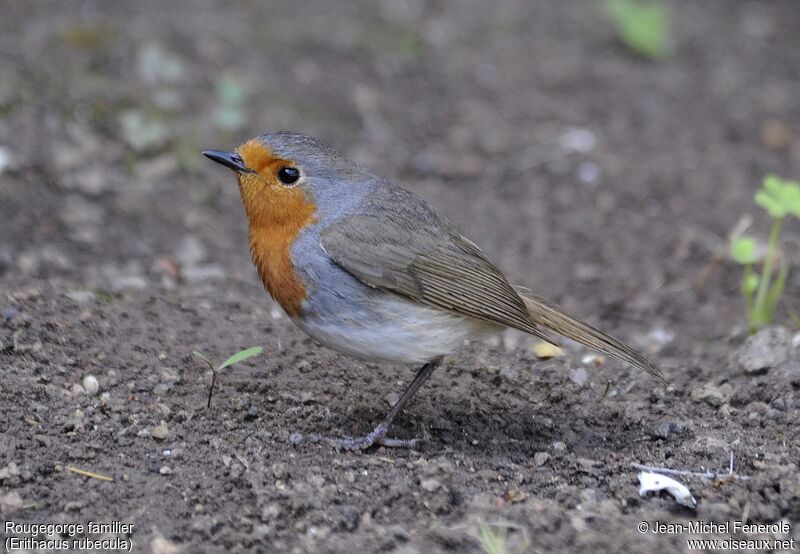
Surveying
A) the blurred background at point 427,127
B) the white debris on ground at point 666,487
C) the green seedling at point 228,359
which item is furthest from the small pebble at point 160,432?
the white debris on ground at point 666,487

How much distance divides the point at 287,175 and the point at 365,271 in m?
0.51

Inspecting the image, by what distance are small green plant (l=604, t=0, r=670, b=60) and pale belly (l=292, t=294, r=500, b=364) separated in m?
5.16

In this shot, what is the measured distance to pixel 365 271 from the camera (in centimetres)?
387

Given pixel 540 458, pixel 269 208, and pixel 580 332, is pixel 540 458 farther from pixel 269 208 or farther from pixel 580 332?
pixel 269 208

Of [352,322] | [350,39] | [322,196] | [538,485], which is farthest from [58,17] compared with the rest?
[538,485]

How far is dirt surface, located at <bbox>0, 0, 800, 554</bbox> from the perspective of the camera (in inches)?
131

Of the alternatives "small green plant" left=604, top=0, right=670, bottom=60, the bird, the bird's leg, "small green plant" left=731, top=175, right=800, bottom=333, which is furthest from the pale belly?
"small green plant" left=604, top=0, right=670, bottom=60

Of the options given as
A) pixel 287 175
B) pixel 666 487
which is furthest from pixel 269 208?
pixel 666 487

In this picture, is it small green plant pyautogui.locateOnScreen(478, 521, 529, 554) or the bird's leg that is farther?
the bird's leg

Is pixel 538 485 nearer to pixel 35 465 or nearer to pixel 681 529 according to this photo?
pixel 681 529

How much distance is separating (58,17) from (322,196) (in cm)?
402

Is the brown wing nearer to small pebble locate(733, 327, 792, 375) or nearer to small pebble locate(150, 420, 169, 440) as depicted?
small pebble locate(150, 420, 169, 440)

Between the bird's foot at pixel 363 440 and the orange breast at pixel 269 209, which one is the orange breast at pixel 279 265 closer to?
the orange breast at pixel 269 209

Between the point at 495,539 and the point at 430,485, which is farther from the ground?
the point at 430,485
